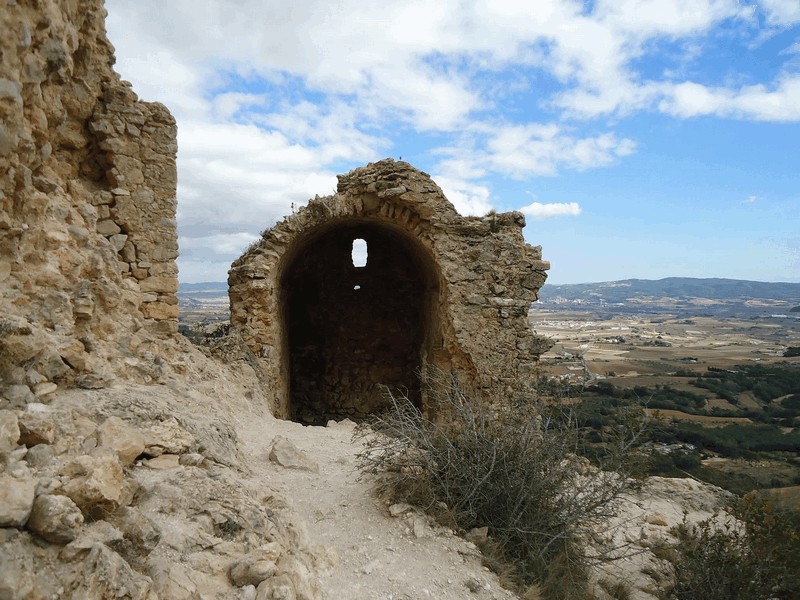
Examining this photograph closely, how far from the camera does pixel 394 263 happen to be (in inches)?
476

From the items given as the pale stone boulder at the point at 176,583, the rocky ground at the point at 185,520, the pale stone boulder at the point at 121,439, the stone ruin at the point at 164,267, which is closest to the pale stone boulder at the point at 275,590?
the rocky ground at the point at 185,520

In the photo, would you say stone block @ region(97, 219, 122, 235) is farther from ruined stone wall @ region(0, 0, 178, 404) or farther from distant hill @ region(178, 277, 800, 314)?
distant hill @ region(178, 277, 800, 314)

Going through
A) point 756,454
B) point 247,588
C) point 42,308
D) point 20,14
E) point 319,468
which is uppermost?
point 20,14

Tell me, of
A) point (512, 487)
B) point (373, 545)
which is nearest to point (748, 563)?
point (512, 487)

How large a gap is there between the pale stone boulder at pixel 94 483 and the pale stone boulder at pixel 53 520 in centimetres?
20

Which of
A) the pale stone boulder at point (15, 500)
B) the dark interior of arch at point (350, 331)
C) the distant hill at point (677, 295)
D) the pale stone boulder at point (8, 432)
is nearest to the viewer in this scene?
the pale stone boulder at point (15, 500)

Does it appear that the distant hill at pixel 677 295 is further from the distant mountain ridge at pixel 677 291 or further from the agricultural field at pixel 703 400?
the agricultural field at pixel 703 400

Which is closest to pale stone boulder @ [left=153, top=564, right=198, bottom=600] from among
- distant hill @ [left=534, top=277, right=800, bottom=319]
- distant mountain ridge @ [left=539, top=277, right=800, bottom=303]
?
distant hill @ [left=534, top=277, right=800, bottom=319]

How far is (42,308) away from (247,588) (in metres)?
2.59

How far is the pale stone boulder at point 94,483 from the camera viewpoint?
2330mm

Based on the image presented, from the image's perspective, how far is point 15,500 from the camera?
199 cm

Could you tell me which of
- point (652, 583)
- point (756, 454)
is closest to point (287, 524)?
point (652, 583)

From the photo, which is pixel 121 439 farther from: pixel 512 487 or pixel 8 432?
pixel 512 487

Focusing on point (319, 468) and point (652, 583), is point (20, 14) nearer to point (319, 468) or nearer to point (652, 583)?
point (319, 468)
